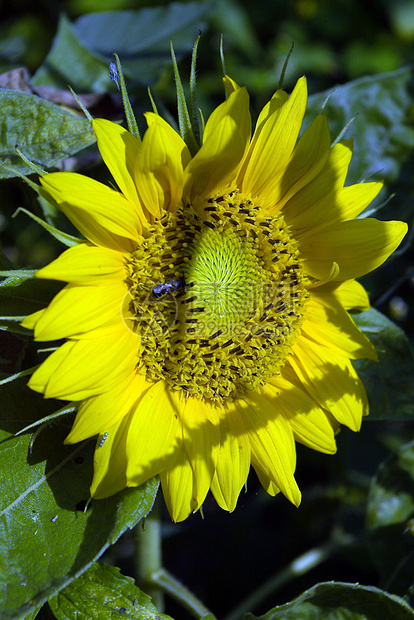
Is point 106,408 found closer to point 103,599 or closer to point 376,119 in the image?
point 103,599

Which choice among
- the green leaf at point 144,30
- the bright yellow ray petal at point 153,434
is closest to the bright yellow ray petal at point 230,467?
the bright yellow ray petal at point 153,434

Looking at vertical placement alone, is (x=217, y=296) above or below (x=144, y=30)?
below

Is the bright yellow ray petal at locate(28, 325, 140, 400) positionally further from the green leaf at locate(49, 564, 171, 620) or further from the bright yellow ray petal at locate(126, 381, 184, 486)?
the green leaf at locate(49, 564, 171, 620)

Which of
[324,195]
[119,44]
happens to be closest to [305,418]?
[324,195]

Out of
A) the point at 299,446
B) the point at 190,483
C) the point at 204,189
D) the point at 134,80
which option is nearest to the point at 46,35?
the point at 134,80

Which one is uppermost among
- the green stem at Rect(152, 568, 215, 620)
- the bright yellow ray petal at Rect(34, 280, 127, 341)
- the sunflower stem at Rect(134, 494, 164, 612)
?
the bright yellow ray petal at Rect(34, 280, 127, 341)

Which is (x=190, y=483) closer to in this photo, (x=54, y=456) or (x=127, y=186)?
(x=54, y=456)

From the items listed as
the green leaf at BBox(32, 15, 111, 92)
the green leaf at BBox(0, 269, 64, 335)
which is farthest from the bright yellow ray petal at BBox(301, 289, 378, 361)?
the green leaf at BBox(32, 15, 111, 92)
